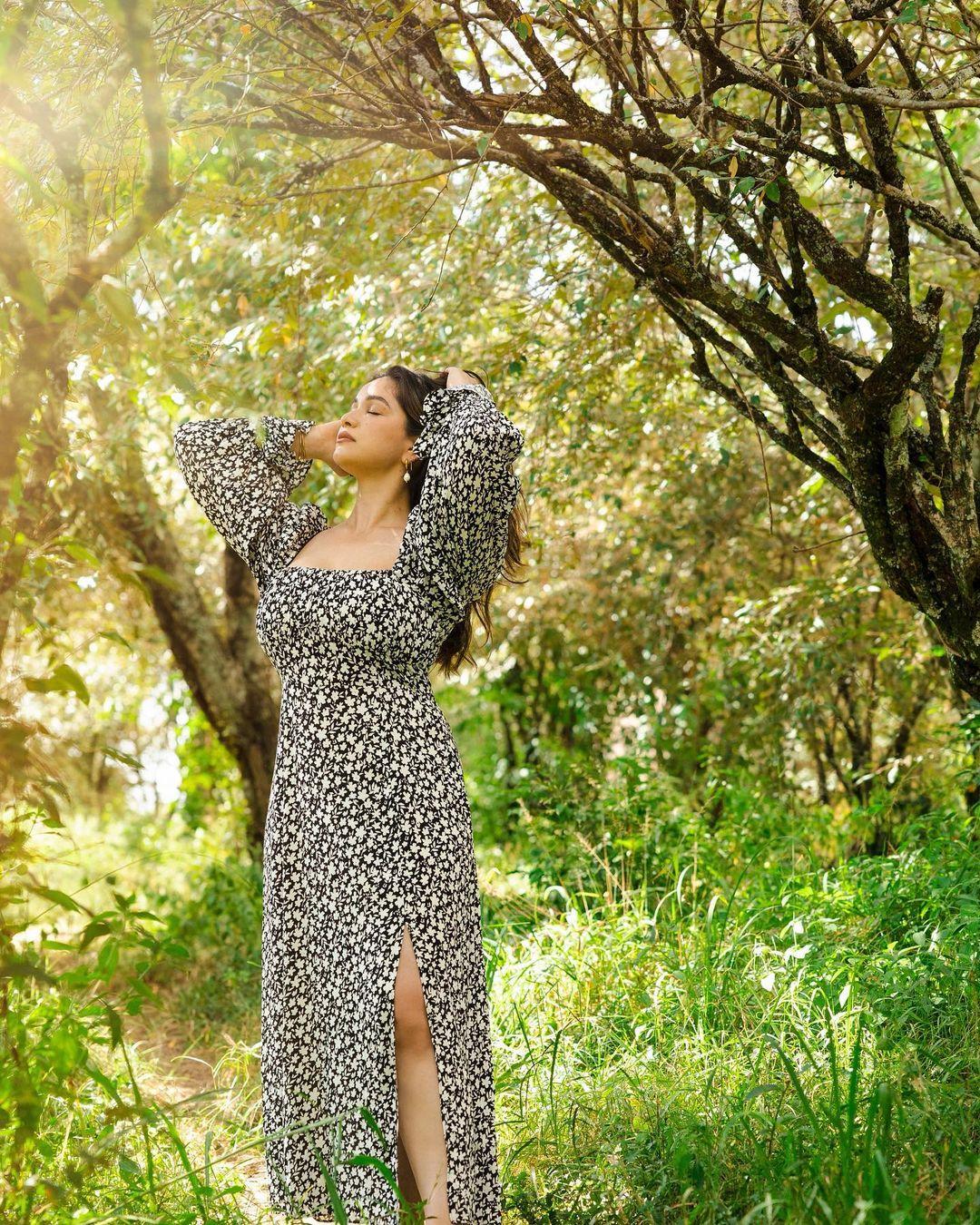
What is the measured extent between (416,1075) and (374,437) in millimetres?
1401

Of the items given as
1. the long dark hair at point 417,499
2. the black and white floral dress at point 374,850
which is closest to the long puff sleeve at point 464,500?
the black and white floral dress at point 374,850

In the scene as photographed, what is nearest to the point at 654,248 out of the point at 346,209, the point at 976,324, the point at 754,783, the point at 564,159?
the point at 564,159

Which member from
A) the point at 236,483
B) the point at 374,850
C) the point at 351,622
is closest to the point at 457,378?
the point at 236,483

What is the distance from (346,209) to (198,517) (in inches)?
169

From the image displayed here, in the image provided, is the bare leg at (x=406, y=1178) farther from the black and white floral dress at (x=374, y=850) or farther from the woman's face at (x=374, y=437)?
the woman's face at (x=374, y=437)

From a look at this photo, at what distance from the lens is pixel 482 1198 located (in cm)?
258

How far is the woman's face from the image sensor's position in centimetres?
286

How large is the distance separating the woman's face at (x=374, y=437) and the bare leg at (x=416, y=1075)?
107 centimetres

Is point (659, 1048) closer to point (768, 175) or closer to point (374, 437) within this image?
point (374, 437)

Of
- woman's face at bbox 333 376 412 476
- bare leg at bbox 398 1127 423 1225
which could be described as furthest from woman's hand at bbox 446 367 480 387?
bare leg at bbox 398 1127 423 1225

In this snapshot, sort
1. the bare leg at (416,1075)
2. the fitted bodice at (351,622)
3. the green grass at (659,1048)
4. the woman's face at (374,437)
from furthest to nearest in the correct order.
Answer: the woman's face at (374,437) < the fitted bodice at (351,622) < the bare leg at (416,1075) < the green grass at (659,1048)

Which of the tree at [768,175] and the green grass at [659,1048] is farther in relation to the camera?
the tree at [768,175]

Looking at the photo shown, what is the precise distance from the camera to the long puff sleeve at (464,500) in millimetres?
2648

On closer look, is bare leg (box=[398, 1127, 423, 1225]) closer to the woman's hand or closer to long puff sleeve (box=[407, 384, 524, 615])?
long puff sleeve (box=[407, 384, 524, 615])
